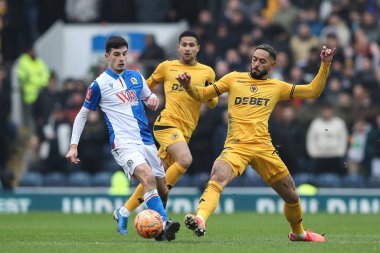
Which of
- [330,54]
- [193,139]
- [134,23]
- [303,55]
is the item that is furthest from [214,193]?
[134,23]

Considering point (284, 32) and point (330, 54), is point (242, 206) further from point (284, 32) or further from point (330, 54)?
point (330, 54)

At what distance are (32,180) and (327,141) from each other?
249 inches

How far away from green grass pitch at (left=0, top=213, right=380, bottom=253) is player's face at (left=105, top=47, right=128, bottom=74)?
2114mm

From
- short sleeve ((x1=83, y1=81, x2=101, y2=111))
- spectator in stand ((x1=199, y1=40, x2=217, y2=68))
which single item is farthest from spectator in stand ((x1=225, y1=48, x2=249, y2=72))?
short sleeve ((x1=83, y1=81, x2=101, y2=111))

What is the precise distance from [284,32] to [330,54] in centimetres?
1215

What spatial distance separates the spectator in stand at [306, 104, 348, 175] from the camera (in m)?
23.1

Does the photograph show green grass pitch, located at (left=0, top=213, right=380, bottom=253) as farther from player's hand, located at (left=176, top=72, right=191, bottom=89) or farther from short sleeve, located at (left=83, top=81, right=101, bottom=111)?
player's hand, located at (left=176, top=72, right=191, bottom=89)

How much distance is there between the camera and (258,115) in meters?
14.1

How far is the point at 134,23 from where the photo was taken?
29.1 m

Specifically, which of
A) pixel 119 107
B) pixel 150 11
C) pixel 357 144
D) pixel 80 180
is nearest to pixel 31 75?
pixel 80 180

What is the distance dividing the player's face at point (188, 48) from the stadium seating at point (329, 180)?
8.03m

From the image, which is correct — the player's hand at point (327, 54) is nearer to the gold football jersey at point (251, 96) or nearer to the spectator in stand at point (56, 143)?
the gold football jersey at point (251, 96)

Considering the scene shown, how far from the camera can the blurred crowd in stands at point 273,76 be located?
77.6 ft

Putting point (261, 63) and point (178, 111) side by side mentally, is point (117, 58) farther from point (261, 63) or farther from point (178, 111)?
point (178, 111)
